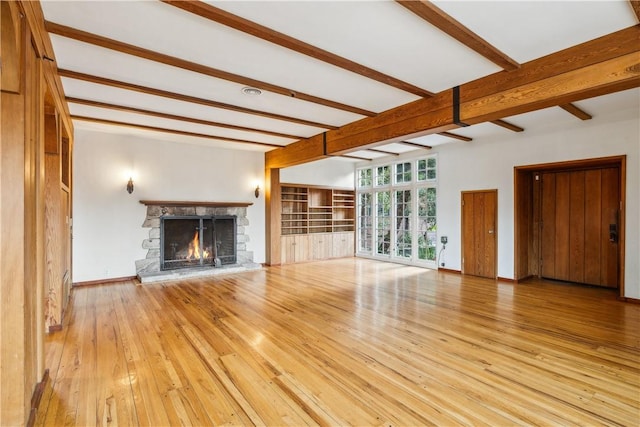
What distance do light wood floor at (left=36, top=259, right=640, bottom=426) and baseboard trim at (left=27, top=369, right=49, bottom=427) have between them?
0.14 ft

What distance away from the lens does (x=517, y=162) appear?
612cm

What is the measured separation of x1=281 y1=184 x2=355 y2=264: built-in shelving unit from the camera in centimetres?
855

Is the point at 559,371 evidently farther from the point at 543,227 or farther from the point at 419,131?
the point at 543,227

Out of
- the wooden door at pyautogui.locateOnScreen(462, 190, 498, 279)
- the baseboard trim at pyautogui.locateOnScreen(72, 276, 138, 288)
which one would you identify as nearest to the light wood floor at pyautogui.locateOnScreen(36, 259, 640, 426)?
the baseboard trim at pyautogui.locateOnScreen(72, 276, 138, 288)

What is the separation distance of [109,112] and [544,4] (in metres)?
5.42

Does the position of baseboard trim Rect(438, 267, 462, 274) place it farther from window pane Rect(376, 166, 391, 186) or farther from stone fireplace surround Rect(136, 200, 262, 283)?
stone fireplace surround Rect(136, 200, 262, 283)

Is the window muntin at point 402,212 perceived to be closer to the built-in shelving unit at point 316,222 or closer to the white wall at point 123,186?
the built-in shelving unit at point 316,222

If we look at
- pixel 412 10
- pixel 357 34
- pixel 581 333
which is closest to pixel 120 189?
pixel 357 34

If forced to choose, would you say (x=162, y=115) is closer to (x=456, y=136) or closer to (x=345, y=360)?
(x=345, y=360)

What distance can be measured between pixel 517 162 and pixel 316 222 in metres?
5.16

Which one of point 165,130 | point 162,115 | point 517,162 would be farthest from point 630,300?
point 165,130

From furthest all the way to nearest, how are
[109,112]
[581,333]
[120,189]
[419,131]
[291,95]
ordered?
→ [120,189] → [109,112] → [419,131] → [291,95] → [581,333]

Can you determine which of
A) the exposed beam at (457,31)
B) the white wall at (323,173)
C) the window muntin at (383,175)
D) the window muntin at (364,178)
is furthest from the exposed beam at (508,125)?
the white wall at (323,173)

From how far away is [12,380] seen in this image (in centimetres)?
188
